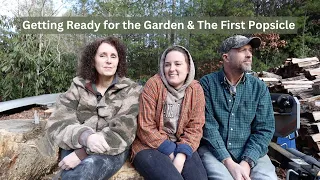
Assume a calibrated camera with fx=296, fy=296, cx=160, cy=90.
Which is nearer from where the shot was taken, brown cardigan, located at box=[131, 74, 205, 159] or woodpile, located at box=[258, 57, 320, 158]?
brown cardigan, located at box=[131, 74, 205, 159]

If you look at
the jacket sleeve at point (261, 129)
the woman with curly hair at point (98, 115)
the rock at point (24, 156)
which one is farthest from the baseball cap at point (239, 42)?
the rock at point (24, 156)

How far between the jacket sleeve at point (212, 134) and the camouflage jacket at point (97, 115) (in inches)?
19.6

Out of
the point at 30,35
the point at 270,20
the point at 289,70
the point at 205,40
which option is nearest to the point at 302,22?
the point at 270,20

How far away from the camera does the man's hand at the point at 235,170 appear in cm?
181

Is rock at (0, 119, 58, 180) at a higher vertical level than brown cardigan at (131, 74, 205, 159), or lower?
lower

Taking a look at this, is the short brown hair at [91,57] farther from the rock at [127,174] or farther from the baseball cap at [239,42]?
the baseball cap at [239,42]

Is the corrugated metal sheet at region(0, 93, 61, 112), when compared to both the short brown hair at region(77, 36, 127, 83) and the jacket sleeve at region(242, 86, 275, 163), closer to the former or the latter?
the short brown hair at region(77, 36, 127, 83)

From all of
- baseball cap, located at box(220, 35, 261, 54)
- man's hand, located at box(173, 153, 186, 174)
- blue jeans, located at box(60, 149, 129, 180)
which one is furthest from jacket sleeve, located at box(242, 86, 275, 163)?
blue jeans, located at box(60, 149, 129, 180)

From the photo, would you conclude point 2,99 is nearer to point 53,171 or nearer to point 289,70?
point 53,171

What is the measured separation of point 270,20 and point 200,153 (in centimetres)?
1099

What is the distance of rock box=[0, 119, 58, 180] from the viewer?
2.42 meters

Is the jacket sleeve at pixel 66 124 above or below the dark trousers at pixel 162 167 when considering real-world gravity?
above

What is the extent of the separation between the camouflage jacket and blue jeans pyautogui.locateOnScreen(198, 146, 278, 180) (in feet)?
1.74

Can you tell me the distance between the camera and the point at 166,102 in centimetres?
192
